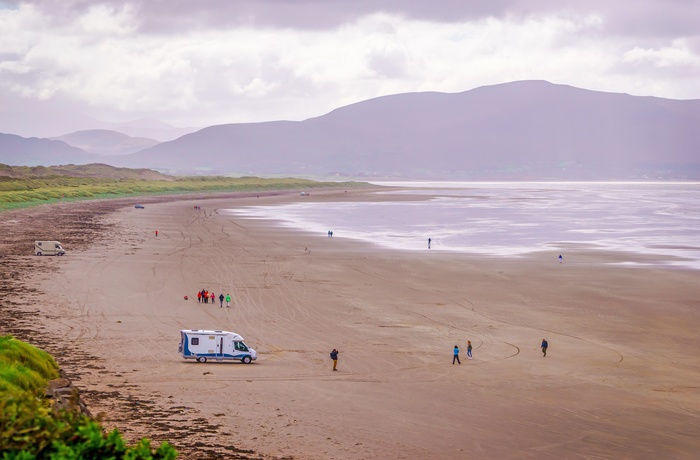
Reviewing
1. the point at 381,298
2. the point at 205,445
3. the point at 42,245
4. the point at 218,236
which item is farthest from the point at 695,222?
the point at 205,445

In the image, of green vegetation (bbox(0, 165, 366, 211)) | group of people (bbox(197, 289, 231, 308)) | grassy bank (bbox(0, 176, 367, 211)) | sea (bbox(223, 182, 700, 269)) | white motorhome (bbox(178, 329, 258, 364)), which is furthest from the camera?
green vegetation (bbox(0, 165, 366, 211))

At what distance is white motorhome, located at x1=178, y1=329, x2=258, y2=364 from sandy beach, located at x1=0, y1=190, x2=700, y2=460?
0.40 m

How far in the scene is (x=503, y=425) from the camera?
20.6m

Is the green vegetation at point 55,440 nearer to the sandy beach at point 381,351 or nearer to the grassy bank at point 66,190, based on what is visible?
the sandy beach at point 381,351

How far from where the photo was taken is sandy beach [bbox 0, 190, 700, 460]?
764 inches

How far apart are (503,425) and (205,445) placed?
7903 mm

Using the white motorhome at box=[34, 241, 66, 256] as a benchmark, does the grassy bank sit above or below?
above

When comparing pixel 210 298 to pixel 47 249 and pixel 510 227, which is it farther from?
pixel 510 227

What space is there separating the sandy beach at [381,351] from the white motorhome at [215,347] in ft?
1.33

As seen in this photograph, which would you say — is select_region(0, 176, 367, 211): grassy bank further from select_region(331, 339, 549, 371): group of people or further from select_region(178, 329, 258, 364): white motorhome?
select_region(331, 339, 549, 371): group of people

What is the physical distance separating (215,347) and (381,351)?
6296mm

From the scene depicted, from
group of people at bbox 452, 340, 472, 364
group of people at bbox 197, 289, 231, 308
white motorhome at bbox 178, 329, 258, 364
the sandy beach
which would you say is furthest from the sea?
white motorhome at bbox 178, 329, 258, 364

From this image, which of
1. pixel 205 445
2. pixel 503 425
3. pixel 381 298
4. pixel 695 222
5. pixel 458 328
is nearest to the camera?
pixel 205 445

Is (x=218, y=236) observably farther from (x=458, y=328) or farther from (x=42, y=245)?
(x=458, y=328)
